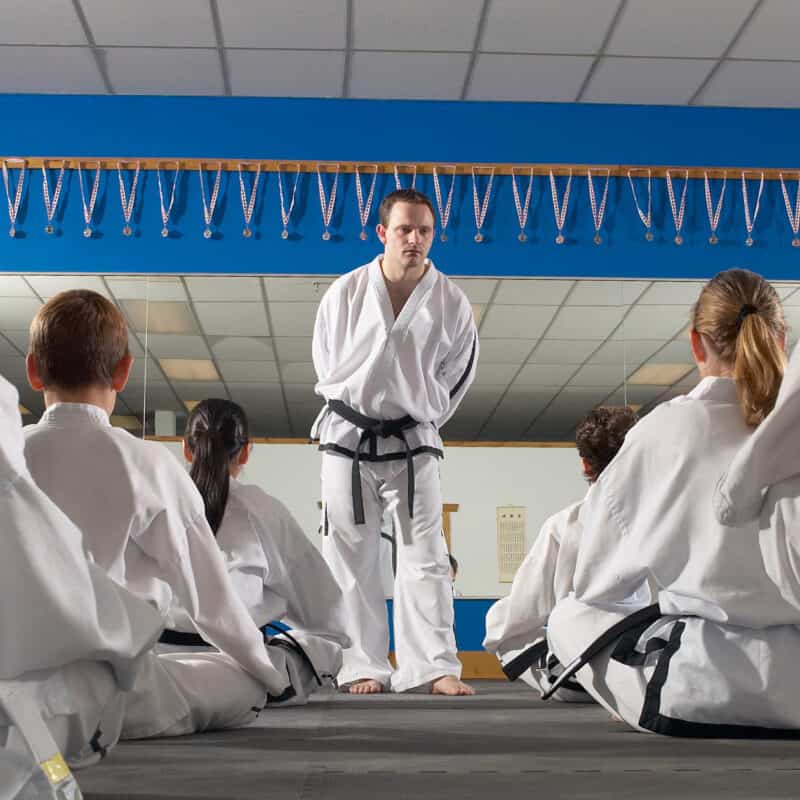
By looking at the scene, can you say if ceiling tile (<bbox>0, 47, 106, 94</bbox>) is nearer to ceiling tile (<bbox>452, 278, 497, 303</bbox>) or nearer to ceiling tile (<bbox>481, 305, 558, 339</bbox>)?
ceiling tile (<bbox>452, 278, 497, 303</bbox>)

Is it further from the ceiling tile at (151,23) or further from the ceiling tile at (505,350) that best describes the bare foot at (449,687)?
the ceiling tile at (151,23)

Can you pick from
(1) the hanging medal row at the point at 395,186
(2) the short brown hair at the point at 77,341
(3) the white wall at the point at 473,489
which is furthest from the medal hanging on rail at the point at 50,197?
(2) the short brown hair at the point at 77,341

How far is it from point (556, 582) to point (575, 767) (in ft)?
5.61

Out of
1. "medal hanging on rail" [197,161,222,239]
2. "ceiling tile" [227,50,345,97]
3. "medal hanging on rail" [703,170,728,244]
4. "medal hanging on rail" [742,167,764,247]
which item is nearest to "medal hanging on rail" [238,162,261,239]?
"medal hanging on rail" [197,161,222,239]

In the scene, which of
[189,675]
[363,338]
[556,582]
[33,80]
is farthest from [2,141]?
[189,675]

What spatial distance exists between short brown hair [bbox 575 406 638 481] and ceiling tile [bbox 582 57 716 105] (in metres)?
2.79

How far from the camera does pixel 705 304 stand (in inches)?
81.0

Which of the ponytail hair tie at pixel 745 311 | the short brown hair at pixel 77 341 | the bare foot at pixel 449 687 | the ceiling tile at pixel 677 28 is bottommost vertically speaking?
the bare foot at pixel 449 687

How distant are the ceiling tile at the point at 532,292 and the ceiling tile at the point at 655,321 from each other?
38 cm

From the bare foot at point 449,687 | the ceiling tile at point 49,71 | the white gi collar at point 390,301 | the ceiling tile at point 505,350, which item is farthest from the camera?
the ceiling tile at point 505,350

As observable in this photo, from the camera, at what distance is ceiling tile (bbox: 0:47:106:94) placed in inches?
203

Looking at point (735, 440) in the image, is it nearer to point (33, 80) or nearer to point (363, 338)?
point (363, 338)

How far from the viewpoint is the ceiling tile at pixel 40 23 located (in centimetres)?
476

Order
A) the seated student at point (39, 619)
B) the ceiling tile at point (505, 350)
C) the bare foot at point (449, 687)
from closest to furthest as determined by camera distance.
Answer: the seated student at point (39, 619), the bare foot at point (449, 687), the ceiling tile at point (505, 350)
